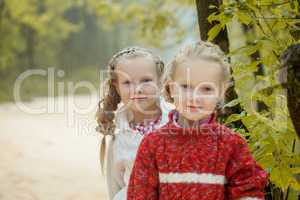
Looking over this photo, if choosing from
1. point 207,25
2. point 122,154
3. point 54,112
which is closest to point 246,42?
point 207,25

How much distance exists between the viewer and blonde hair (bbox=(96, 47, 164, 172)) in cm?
314

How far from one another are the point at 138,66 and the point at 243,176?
1.06m

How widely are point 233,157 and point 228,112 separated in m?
1.32

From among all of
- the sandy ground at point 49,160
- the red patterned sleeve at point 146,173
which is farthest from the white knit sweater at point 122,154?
the sandy ground at point 49,160

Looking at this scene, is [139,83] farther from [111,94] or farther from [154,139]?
[154,139]

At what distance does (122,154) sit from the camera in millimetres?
3062

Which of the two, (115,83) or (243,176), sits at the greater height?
(115,83)

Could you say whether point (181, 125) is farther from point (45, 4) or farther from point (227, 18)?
point (45, 4)

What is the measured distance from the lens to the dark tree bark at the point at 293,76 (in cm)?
195

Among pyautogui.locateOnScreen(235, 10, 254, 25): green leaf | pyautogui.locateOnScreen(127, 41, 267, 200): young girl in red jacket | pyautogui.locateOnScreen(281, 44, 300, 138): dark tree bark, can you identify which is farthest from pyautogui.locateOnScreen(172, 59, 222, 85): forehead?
pyautogui.locateOnScreen(235, 10, 254, 25): green leaf

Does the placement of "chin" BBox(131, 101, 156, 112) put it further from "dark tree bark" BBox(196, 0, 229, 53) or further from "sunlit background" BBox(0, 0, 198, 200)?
"dark tree bark" BBox(196, 0, 229, 53)

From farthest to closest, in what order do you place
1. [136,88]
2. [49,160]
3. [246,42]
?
1. [49,160]
2. [246,42]
3. [136,88]

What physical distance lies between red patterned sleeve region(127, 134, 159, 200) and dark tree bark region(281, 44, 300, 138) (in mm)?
593

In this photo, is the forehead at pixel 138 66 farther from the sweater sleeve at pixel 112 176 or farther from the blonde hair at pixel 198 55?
the blonde hair at pixel 198 55
